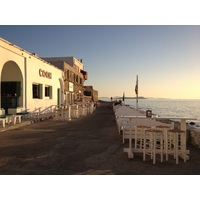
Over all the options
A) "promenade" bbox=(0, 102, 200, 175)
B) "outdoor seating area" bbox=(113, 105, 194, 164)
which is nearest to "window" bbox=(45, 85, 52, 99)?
"promenade" bbox=(0, 102, 200, 175)

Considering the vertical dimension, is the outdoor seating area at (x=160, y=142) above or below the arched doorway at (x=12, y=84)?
below

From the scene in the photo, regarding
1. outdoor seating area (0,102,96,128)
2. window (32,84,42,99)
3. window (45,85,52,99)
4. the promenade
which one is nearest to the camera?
the promenade

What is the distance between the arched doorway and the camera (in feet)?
43.8

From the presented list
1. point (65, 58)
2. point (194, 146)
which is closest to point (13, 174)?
point (194, 146)

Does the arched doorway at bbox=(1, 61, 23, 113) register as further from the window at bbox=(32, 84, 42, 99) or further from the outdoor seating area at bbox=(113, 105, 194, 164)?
the outdoor seating area at bbox=(113, 105, 194, 164)

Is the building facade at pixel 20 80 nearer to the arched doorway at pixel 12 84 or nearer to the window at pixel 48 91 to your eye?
the arched doorway at pixel 12 84

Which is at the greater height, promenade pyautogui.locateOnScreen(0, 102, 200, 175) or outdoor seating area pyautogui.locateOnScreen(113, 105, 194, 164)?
outdoor seating area pyautogui.locateOnScreen(113, 105, 194, 164)

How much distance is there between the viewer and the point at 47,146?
6414mm

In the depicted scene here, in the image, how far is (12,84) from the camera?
13.6m

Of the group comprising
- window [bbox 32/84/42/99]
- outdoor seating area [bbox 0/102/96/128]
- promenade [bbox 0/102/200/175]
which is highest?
window [bbox 32/84/42/99]

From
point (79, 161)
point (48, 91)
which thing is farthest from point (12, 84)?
point (79, 161)

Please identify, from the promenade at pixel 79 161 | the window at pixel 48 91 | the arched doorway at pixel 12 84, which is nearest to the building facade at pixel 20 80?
the arched doorway at pixel 12 84

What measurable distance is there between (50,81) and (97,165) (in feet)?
51.2

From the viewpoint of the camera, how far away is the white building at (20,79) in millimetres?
12020
